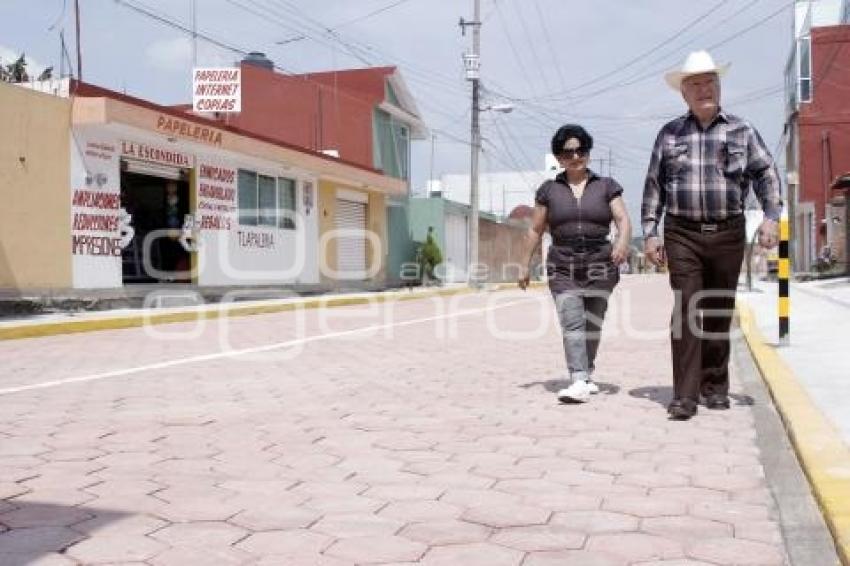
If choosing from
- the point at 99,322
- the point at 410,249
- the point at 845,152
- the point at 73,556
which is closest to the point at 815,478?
the point at 73,556

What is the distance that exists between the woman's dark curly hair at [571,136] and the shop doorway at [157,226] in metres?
13.7

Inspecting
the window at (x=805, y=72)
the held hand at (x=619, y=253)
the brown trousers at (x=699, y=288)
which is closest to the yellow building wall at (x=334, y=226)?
Answer: the window at (x=805, y=72)

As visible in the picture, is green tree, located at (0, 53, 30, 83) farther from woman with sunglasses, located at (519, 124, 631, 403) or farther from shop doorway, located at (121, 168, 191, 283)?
woman with sunglasses, located at (519, 124, 631, 403)

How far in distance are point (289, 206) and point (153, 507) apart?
2110 centimetres

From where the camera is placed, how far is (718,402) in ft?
18.0

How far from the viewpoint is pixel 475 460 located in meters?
4.30

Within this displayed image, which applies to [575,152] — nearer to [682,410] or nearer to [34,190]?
[682,410]

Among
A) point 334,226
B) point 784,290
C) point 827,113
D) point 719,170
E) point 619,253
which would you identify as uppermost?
point 827,113

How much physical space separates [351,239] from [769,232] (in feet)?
77.9

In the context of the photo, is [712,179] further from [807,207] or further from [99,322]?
[807,207]

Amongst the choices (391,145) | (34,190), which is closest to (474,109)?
(391,145)

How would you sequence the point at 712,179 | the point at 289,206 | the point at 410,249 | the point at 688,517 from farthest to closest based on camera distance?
the point at 410,249, the point at 289,206, the point at 712,179, the point at 688,517

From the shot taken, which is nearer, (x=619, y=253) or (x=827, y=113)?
(x=619, y=253)

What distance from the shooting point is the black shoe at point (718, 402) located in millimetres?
5492
